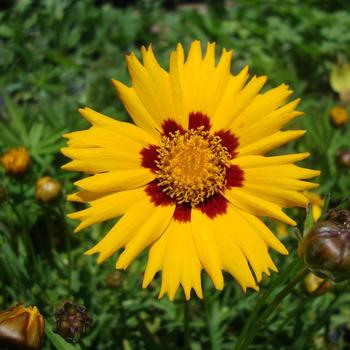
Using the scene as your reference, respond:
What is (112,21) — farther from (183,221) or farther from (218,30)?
(183,221)

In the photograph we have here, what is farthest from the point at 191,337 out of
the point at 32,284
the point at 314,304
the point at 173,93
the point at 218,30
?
the point at 218,30

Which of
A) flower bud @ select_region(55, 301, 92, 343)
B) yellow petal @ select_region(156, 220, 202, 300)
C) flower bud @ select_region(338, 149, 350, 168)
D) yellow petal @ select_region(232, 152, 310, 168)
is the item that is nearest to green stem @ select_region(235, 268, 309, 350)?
yellow petal @ select_region(156, 220, 202, 300)

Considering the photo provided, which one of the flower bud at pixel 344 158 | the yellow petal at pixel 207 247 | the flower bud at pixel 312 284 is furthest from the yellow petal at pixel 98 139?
the flower bud at pixel 344 158

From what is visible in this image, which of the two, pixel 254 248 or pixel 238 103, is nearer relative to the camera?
pixel 254 248

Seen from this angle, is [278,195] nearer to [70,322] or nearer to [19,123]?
[70,322]

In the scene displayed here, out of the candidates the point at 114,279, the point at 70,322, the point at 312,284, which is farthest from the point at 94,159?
the point at 312,284

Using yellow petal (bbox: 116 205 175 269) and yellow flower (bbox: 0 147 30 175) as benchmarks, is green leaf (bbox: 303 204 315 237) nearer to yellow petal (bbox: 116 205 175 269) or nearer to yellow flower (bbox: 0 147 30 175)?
yellow petal (bbox: 116 205 175 269)

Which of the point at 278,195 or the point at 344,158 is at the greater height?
the point at 344,158
